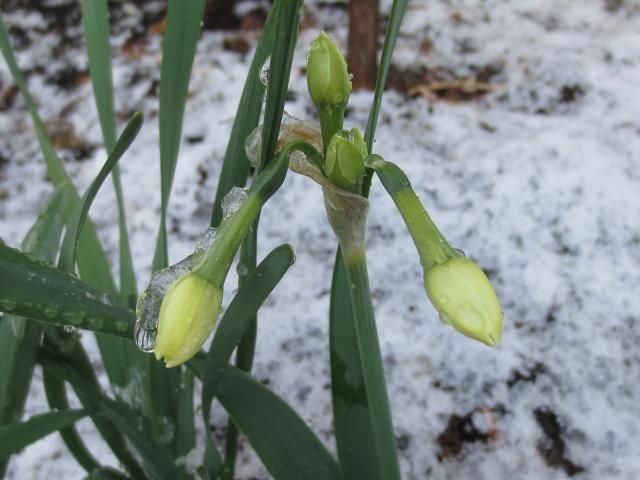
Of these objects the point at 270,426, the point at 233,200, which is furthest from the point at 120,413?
the point at 233,200

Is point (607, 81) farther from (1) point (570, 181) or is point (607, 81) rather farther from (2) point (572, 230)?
(2) point (572, 230)

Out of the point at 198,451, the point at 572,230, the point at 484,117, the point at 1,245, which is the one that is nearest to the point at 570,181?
the point at 572,230

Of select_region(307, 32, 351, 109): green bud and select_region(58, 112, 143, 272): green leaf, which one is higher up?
select_region(58, 112, 143, 272): green leaf

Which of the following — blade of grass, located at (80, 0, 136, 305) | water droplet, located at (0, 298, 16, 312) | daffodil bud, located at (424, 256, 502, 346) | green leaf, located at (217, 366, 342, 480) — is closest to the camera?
daffodil bud, located at (424, 256, 502, 346)

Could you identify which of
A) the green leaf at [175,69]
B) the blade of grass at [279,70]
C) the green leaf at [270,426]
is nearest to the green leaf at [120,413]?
the green leaf at [270,426]

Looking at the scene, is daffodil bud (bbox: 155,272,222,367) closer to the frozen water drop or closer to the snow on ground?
the frozen water drop

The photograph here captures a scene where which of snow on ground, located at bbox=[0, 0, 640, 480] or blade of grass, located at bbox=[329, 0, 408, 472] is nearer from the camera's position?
blade of grass, located at bbox=[329, 0, 408, 472]

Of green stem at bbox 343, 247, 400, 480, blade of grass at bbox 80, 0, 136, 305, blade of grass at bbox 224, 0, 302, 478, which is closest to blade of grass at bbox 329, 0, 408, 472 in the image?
green stem at bbox 343, 247, 400, 480
